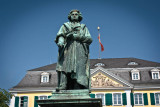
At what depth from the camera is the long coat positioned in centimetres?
648

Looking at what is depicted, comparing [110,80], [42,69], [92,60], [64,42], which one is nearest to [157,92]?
[110,80]

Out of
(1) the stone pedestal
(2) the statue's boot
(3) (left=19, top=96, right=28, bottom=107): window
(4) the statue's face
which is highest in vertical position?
(4) the statue's face

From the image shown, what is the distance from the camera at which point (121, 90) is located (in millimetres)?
32125

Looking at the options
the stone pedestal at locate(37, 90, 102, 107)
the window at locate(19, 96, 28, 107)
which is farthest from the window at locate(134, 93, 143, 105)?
the stone pedestal at locate(37, 90, 102, 107)

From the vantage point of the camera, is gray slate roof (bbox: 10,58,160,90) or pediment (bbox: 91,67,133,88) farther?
gray slate roof (bbox: 10,58,160,90)

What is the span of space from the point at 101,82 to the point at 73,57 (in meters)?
26.8

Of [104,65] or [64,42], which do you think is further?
[104,65]

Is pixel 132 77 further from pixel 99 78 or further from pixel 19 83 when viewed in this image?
pixel 19 83

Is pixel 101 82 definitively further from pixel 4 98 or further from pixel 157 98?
pixel 4 98

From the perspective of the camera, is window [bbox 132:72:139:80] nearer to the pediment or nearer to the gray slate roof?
the gray slate roof

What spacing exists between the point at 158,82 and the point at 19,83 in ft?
57.0

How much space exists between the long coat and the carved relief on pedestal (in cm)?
2616

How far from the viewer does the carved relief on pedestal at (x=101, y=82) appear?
32584mm

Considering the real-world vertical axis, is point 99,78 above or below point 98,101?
above
